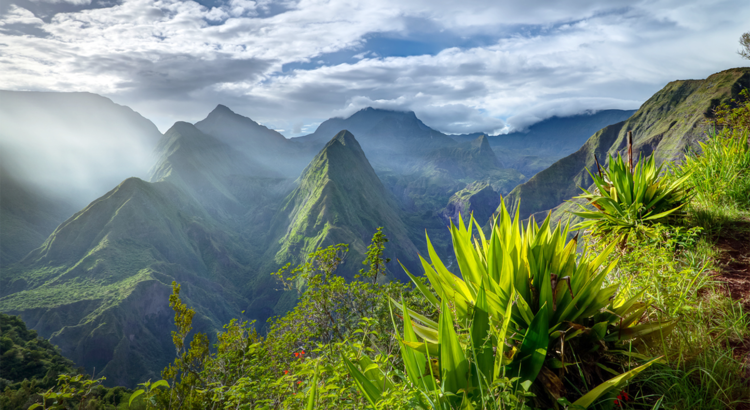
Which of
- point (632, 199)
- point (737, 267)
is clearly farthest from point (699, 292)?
point (632, 199)

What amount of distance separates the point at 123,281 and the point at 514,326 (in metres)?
116

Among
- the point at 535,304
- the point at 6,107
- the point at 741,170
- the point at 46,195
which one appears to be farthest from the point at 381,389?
the point at 6,107

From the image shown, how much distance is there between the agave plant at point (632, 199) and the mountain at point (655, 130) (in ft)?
217

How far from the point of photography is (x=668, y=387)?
6.55 feet

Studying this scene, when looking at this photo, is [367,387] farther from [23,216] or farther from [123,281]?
[23,216]

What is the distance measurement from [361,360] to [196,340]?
645cm

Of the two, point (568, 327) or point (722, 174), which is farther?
point (722, 174)

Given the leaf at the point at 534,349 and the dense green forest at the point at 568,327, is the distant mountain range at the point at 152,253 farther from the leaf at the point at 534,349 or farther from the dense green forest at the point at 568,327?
the leaf at the point at 534,349

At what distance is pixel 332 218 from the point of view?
473ft

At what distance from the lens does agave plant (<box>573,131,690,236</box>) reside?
14.0ft

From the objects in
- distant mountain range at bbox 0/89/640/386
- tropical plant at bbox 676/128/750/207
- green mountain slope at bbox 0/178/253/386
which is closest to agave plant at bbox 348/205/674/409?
tropical plant at bbox 676/128/750/207

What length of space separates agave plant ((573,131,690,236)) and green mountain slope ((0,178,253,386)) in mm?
91135

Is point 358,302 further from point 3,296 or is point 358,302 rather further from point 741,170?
point 3,296

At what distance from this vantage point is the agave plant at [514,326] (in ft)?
5.55
